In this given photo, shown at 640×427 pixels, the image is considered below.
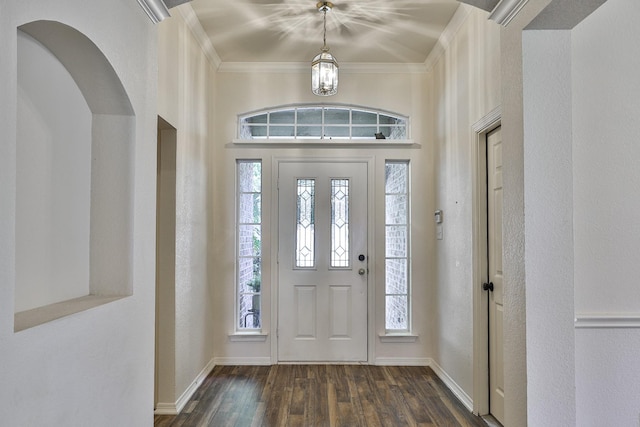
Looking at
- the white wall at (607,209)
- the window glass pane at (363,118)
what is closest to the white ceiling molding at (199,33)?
the window glass pane at (363,118)

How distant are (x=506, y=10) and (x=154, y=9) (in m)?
1.67

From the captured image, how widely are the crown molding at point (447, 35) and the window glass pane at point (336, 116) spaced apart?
0.90 m

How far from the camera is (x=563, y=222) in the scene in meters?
1.77

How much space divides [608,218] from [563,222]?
1.16 ft

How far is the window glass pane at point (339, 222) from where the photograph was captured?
154 inches

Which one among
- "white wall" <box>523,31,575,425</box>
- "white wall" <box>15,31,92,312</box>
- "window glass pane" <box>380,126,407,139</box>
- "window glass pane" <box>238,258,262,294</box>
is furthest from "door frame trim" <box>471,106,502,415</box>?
"white wall" <box>15,31,92,312</box>

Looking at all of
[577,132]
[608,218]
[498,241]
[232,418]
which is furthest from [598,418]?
[232,418]

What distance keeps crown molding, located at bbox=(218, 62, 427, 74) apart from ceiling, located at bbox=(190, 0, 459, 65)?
0.04 metres

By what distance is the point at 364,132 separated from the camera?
398 cm

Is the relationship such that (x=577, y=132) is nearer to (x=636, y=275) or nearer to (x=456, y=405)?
(x=636, y=275)

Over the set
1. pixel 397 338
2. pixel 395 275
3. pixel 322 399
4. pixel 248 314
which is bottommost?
pixel 322 399

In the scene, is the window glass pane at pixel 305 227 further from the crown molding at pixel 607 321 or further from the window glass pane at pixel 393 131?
the crown molding at pixel 607 321

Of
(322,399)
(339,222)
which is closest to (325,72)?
(339,222)

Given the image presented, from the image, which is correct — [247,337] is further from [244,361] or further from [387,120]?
[387,120]
